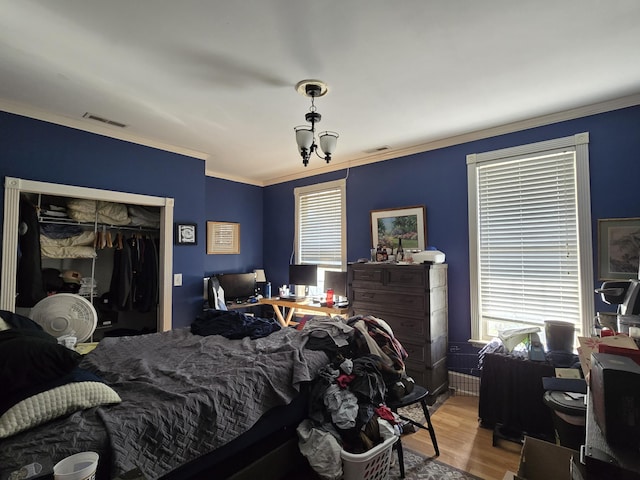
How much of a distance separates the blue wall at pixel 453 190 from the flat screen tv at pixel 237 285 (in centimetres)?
51

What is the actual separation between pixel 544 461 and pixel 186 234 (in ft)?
12.1

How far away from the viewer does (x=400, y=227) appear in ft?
12.3

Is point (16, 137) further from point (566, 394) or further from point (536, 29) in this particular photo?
point (566, 394)

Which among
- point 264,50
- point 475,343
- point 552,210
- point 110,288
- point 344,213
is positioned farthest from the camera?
point 344,213

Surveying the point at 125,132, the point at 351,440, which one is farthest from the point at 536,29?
the point at 125,132

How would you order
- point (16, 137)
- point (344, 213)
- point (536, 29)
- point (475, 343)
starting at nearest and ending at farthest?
point (536, 29)
point (16, 137)
point (475, 343)
point (344, 213)

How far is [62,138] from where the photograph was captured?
2.83 metres

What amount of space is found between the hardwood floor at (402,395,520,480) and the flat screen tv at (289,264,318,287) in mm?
2255

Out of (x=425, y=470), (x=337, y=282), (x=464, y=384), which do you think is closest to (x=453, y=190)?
(x=337, y=282)

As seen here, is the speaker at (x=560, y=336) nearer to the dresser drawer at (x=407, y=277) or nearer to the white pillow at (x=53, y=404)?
the dresser drawer at (x=407, y=277)

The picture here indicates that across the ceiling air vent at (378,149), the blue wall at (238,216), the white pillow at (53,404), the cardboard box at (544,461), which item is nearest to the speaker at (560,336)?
the cardboard box at (544,461)

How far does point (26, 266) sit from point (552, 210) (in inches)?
186

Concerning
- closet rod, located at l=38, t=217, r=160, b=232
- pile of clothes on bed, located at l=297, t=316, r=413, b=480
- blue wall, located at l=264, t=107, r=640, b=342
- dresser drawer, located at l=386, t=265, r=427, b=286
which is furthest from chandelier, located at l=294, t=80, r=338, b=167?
Answer: closet rod, located at l=38, t=217, r=160, b=232

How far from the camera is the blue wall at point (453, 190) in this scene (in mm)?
2523
